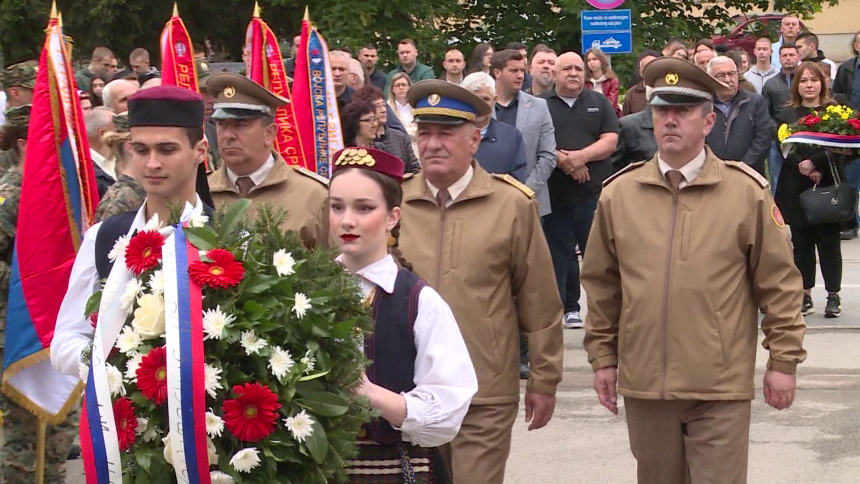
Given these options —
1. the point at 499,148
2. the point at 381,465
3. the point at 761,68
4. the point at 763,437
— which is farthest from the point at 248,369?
the point at 761,68

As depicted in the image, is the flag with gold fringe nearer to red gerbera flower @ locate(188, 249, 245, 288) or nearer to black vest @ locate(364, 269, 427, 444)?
black vest @ locate(364, 269, 427, 444)

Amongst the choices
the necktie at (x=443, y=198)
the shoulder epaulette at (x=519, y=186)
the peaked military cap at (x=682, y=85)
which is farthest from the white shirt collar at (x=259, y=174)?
the peaked military cap at (x=682, y=85)

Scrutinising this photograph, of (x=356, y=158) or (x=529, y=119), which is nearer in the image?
(x=356, y=158)

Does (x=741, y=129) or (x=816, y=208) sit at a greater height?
(x=741, y=129)

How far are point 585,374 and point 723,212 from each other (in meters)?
4.37

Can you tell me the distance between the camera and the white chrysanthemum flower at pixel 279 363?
315 centimetres

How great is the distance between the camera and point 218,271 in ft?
10.5

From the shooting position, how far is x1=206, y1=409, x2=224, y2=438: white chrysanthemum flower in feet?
10.2

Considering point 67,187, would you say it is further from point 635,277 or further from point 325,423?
point 325,423

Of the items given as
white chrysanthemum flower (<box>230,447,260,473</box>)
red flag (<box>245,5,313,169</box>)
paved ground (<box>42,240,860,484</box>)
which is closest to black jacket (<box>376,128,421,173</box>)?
red flag (<box>245,5,313,169</box>)

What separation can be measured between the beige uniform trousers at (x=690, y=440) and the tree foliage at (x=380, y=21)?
1558 centimetres

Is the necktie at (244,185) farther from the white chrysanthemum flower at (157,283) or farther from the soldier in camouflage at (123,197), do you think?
the white chrysanthemum flower at (157,283)

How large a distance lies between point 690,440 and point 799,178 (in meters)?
6.09

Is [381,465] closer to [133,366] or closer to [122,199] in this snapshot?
[133,366]
